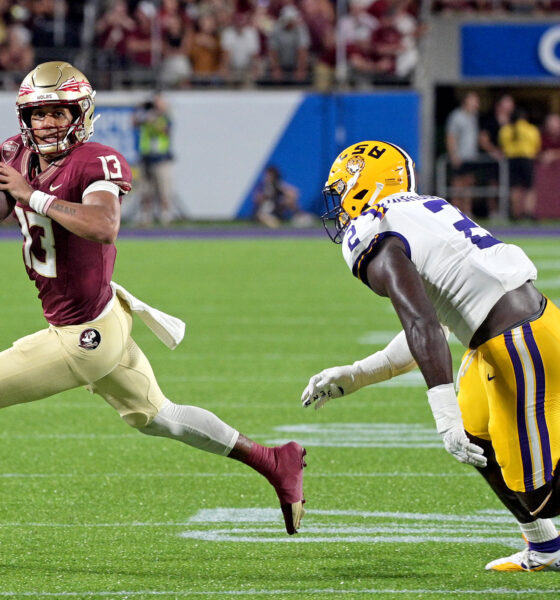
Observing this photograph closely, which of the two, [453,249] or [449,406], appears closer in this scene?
[449,406]

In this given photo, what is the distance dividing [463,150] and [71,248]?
584 inches

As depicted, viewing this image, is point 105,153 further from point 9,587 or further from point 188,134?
point 188,134

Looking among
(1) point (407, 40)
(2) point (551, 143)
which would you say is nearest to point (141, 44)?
(1) point (407, 40)

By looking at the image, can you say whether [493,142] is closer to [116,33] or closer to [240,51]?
[240,51]

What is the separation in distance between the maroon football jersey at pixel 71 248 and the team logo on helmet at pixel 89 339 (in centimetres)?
5

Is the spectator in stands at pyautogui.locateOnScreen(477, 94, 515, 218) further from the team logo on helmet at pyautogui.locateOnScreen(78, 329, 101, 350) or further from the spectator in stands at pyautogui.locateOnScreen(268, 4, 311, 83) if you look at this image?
the team logo on helmet at pyautogui.locateOnScreen(78, 329, 101, 350)

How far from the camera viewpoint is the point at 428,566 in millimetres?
3730

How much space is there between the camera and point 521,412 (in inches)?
134

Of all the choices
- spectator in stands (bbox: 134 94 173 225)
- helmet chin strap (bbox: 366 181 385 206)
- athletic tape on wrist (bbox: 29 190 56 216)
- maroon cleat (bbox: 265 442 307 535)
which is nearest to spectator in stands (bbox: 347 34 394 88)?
spectator in stands (bbox: 134 94 173 225)

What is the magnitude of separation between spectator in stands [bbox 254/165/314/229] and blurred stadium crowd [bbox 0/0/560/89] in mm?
1526

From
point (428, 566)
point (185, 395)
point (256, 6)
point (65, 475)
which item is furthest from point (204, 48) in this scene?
point (428, 566)

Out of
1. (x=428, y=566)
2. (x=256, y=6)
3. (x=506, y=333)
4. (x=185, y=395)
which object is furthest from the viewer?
A: (x=256, y=6)

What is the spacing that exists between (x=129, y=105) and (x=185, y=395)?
38.6 feet

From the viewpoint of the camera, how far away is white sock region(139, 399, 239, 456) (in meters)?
3.97
